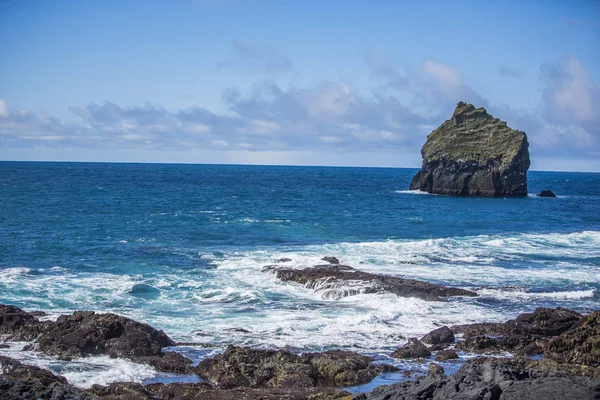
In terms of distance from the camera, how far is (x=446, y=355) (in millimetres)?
18453

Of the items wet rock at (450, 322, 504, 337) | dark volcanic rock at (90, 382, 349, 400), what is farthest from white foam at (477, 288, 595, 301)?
dark volcanic rock at (90, 382, 349, 400)

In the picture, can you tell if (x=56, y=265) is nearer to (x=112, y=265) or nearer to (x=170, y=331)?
(x=112, y=265)

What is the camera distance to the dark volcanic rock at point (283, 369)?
1614 centimetres

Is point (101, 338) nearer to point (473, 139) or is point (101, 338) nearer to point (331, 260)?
point (331, 260)

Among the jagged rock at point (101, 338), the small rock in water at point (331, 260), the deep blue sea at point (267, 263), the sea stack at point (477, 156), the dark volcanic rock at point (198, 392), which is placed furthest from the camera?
the sea stack at point (477, 156)

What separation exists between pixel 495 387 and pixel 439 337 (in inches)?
367

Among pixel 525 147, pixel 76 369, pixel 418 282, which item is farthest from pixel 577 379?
pixel 525 147

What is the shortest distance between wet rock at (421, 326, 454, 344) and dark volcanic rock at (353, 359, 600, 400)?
7921 millimetres

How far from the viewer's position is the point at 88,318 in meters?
19.8

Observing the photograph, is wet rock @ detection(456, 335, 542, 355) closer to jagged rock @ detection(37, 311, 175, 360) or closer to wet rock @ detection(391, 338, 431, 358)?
wet rock @ detection(391, 338, 431, 358)

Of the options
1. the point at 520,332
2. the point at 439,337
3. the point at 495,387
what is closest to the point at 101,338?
the point at 439,337

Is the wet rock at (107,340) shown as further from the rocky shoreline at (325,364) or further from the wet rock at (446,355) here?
the wet rock at (446,355)

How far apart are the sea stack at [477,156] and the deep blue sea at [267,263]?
20627mm

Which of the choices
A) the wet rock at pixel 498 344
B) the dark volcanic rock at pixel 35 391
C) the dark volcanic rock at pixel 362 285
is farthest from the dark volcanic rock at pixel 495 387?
the dark volcanic rock at pixel 362 285
